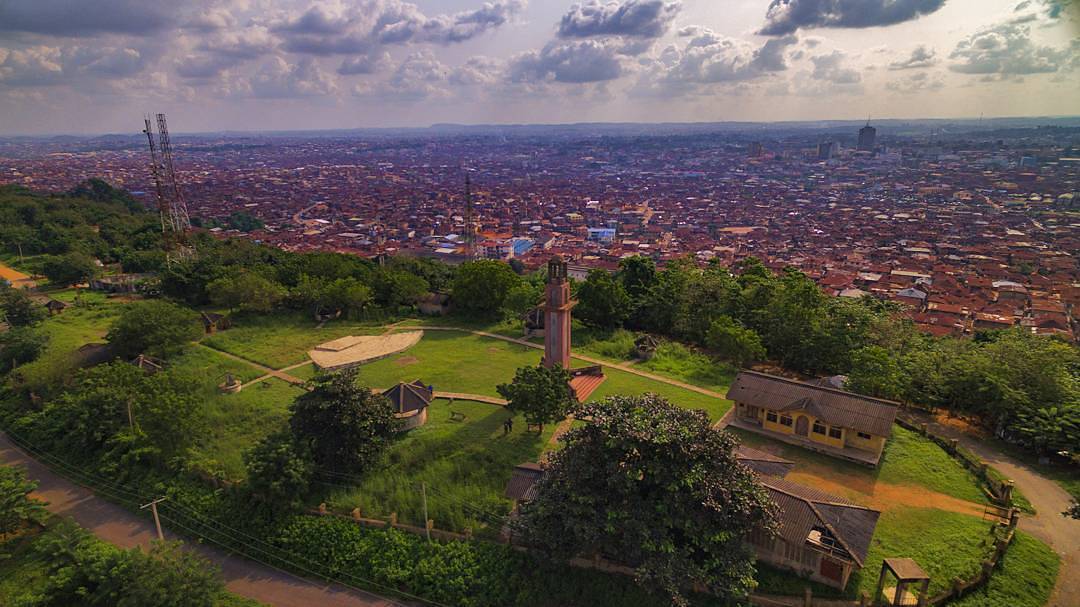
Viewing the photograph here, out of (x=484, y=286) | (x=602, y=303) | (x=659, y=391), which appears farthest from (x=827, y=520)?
(x=484, y=286)

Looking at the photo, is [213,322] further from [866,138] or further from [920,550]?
[866,138]

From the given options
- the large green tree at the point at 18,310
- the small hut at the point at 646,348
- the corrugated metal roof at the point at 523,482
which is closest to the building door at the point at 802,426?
the small hut at the point at 646,348

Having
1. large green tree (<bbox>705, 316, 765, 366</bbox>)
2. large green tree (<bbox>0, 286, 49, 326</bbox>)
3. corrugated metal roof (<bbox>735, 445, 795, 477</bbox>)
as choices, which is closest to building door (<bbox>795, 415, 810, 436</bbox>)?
corrugated metal roof (<bbox>735, 445, 795, 477</bbox>)

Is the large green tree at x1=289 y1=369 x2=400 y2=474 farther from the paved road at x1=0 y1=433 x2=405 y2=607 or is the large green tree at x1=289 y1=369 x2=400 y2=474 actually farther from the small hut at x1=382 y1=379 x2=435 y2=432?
the paved road at x1=0 y1=433 x2=405 y2=607

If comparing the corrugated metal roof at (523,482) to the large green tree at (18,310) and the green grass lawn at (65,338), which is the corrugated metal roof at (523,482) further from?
the large green tree at (18,310)

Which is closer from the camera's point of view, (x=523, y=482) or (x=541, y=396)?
(x=523, y=482)

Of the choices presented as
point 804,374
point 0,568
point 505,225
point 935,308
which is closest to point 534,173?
point 505,225
